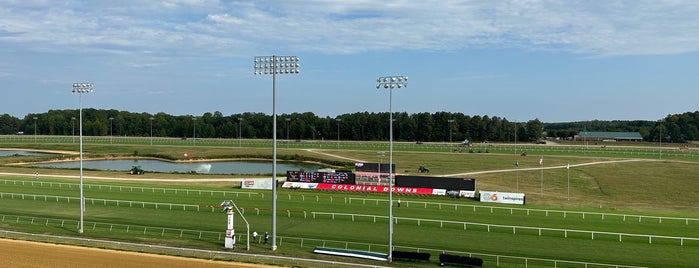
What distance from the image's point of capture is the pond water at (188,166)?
285 ft

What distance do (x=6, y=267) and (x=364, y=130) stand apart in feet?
481

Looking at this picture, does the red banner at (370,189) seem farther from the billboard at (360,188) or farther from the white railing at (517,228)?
the white railing at (517,228)

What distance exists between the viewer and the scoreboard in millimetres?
57000

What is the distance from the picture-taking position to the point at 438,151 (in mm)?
106375

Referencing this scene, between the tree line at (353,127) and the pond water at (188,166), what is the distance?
51.7 meters

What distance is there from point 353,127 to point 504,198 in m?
122

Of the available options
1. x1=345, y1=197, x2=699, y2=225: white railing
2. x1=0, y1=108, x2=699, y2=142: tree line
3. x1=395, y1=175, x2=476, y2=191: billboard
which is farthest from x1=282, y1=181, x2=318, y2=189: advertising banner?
x1=0, y1=108, x2=699, y2=142: tree line

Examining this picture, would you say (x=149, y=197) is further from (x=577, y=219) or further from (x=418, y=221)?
(x=577, y=219)

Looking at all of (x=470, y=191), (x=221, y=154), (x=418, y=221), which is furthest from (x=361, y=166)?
(x=221, y=154)

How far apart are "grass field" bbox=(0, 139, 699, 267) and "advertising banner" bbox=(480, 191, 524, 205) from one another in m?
1.75

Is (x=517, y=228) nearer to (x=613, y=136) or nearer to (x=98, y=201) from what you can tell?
(x=98, y=201)

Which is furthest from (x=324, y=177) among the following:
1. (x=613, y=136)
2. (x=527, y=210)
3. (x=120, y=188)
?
(x=613, y=136)

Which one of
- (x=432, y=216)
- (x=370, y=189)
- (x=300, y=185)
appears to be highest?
(x=300, y=185)

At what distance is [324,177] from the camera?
189 feet
